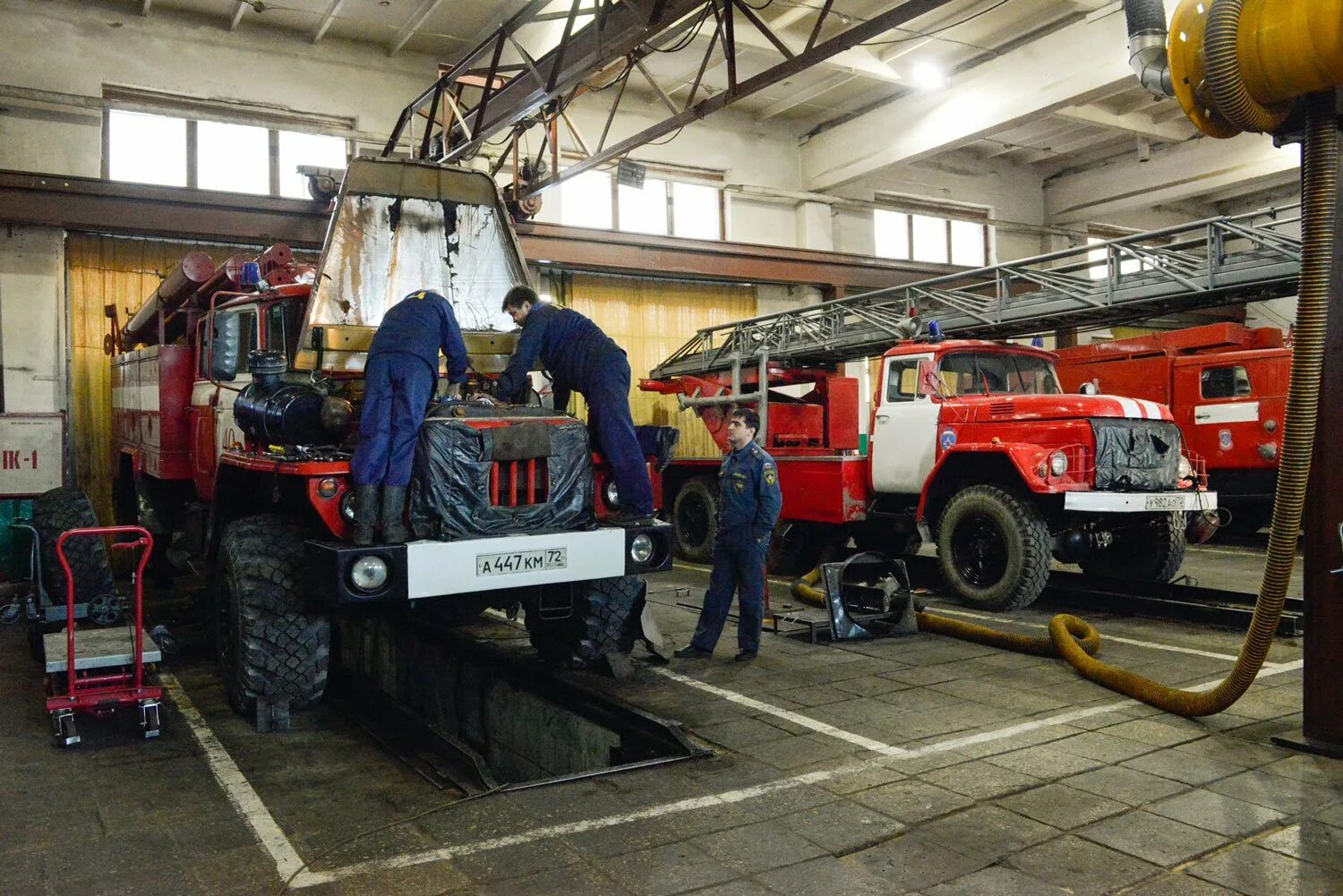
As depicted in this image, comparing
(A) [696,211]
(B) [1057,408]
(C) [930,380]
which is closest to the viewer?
(B) [1057,408]

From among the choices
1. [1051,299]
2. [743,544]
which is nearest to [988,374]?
[1051,299]

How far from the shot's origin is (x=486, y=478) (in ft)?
15.9

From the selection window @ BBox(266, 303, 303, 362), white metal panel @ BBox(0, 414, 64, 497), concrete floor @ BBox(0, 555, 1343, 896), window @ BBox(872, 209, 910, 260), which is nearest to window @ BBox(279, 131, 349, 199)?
white metal panel @ BBox(0, 414, 64, 497)

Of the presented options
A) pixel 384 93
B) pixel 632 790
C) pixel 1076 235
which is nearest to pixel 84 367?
pixel 384 93

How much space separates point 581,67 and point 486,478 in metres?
5.83

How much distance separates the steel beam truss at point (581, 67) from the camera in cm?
852

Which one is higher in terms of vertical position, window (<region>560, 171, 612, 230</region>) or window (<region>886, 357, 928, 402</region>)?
window (<region>560, 171, 612, 230</region>)

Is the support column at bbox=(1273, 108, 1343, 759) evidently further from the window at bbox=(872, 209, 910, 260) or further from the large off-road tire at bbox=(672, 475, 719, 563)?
the window at bbox=(872, 209, 910, 260)

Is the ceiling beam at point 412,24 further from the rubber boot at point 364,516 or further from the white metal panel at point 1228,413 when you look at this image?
the white metal panel at point 1228,413

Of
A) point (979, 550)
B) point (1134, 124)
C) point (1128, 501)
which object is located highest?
point (1134, 124)

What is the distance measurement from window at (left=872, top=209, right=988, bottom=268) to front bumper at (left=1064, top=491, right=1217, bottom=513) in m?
10.8

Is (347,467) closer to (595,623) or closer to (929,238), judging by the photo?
(595,623)

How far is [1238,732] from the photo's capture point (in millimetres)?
4703

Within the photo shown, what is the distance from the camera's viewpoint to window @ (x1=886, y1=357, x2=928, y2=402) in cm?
923
